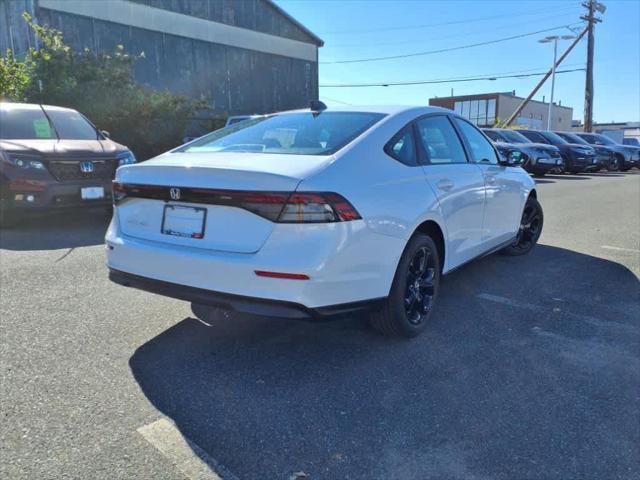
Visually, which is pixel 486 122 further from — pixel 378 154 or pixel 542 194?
pixel 378 154

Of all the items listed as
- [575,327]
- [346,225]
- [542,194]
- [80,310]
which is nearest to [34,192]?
[80,310]

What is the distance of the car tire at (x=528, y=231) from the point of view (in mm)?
6059

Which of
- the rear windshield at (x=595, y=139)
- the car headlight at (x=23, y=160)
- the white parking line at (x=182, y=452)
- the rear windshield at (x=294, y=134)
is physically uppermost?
the rear windshield at (x=595, y=139)

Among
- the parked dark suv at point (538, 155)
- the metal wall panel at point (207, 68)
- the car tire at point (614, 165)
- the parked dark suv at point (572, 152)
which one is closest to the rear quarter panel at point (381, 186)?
the parked dark suv at point (538, 155)

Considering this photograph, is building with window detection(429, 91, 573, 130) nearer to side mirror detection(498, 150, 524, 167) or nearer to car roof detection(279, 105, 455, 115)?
side mirror detection(498, 150, 524, 167)

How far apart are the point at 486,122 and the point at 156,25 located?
171 feet

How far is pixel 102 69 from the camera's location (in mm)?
15641

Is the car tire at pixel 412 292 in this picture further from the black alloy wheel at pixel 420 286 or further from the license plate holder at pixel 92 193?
the license plate holder at pixel 92 193

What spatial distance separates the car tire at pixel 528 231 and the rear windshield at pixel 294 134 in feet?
10.5

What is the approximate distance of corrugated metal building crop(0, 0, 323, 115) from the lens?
19.8 m

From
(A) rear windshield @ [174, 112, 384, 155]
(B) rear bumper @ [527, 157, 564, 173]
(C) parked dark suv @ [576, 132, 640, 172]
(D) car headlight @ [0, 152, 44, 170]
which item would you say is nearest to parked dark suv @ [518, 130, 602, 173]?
(B) rear bumper @ [527, 157, 564, 173]

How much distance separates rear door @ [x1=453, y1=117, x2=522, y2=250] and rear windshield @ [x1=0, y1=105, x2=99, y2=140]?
5.95 metres

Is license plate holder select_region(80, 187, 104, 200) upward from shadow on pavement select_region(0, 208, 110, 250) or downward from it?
upward

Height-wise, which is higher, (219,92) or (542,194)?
(219,92)
